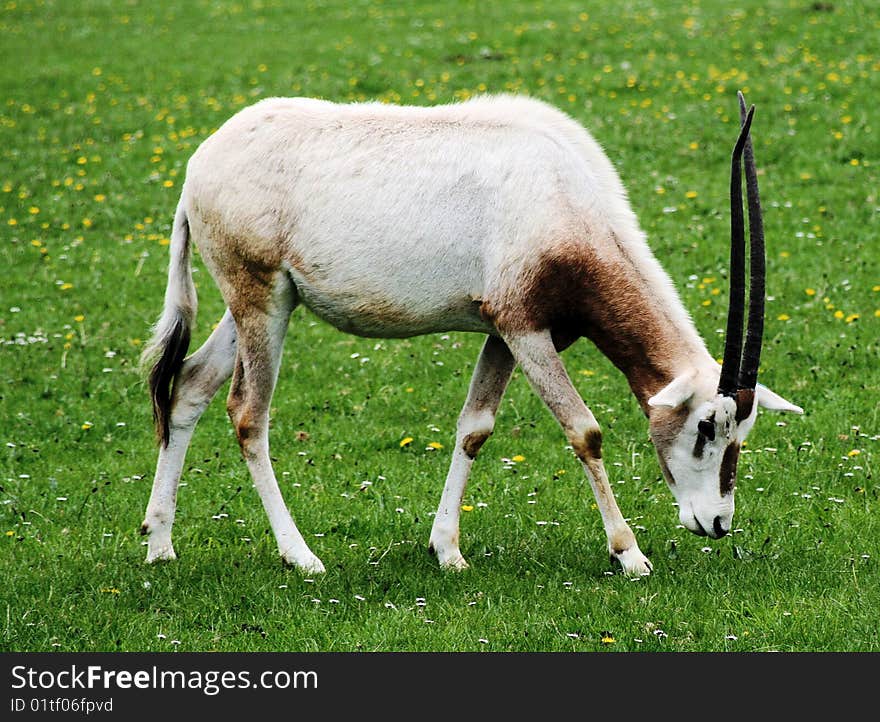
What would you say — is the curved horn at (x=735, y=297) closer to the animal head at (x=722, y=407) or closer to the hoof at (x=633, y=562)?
the animal head at (x=722, y=407)

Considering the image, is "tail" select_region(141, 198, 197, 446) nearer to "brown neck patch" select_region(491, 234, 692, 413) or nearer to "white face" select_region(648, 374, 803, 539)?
"brown neck patch" select_region(491, 234, 692, 413)

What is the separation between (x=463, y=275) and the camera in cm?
669

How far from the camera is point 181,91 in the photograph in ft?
69.2

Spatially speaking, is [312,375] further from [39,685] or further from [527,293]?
[39,685]

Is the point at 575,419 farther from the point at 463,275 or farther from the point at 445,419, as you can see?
the point at 445,419

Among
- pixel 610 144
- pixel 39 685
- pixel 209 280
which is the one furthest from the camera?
pixel 610 144

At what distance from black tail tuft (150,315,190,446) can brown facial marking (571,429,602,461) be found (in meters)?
2.38

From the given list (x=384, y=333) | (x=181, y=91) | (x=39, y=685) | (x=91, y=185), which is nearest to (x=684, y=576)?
(x=384, y=333)

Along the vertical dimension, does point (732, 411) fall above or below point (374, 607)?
above

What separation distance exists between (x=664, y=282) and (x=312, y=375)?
15.3 feet

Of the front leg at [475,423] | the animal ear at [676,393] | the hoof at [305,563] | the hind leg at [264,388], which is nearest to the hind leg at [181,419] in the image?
the hind leg at [264,388]

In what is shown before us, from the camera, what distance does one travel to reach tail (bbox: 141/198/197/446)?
7398 millimetres

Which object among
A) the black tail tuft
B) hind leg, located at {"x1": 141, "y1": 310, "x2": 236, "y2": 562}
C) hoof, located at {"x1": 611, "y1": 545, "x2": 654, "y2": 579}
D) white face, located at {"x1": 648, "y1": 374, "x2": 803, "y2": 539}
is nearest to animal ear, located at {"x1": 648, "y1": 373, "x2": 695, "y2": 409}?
white face, located at {"x1": 648, "y1": 374, "x2": 803, "y2": 539}

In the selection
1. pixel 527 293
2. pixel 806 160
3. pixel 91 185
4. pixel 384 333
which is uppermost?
pixel 527 293
